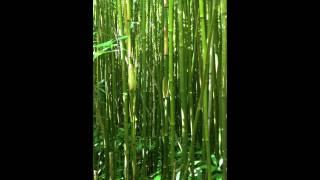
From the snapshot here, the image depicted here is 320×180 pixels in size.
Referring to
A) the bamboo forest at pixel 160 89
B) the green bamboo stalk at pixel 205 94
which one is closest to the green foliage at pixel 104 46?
the bamboo forest at pixel 160 89

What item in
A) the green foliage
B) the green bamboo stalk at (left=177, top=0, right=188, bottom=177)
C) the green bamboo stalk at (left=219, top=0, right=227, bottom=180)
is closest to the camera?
the green bamboo stalk at (left=219, top=0, right=227, bottom=180)

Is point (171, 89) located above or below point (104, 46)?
below

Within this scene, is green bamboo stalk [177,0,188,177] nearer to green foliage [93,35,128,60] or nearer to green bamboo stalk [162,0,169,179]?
green bamboo stalk [162,0,169,179]

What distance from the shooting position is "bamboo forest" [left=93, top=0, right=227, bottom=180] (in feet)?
5.96

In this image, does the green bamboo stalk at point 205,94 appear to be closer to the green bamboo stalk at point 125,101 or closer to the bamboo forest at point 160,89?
the bamboo forest at point 160,89

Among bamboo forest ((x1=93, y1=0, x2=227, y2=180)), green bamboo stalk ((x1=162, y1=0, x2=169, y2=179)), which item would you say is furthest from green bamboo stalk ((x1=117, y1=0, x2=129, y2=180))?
green bamboo stalk ((x1=162, y1=0, x2=169, y2=179))

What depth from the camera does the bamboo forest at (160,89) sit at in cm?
182

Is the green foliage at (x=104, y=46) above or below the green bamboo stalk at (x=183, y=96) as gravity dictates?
above

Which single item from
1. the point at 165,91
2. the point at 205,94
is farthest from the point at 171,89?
the point at 205,94

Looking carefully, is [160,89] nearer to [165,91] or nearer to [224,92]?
[165,91]

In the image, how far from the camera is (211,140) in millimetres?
1828

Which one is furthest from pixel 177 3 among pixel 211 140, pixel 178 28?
pixel 211 140

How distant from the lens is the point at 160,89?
1947 millimetres

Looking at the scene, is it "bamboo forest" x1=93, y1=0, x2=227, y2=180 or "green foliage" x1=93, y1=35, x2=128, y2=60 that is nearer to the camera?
"bamboo forest" x1=93, y1=0, x2=227, y2=180
